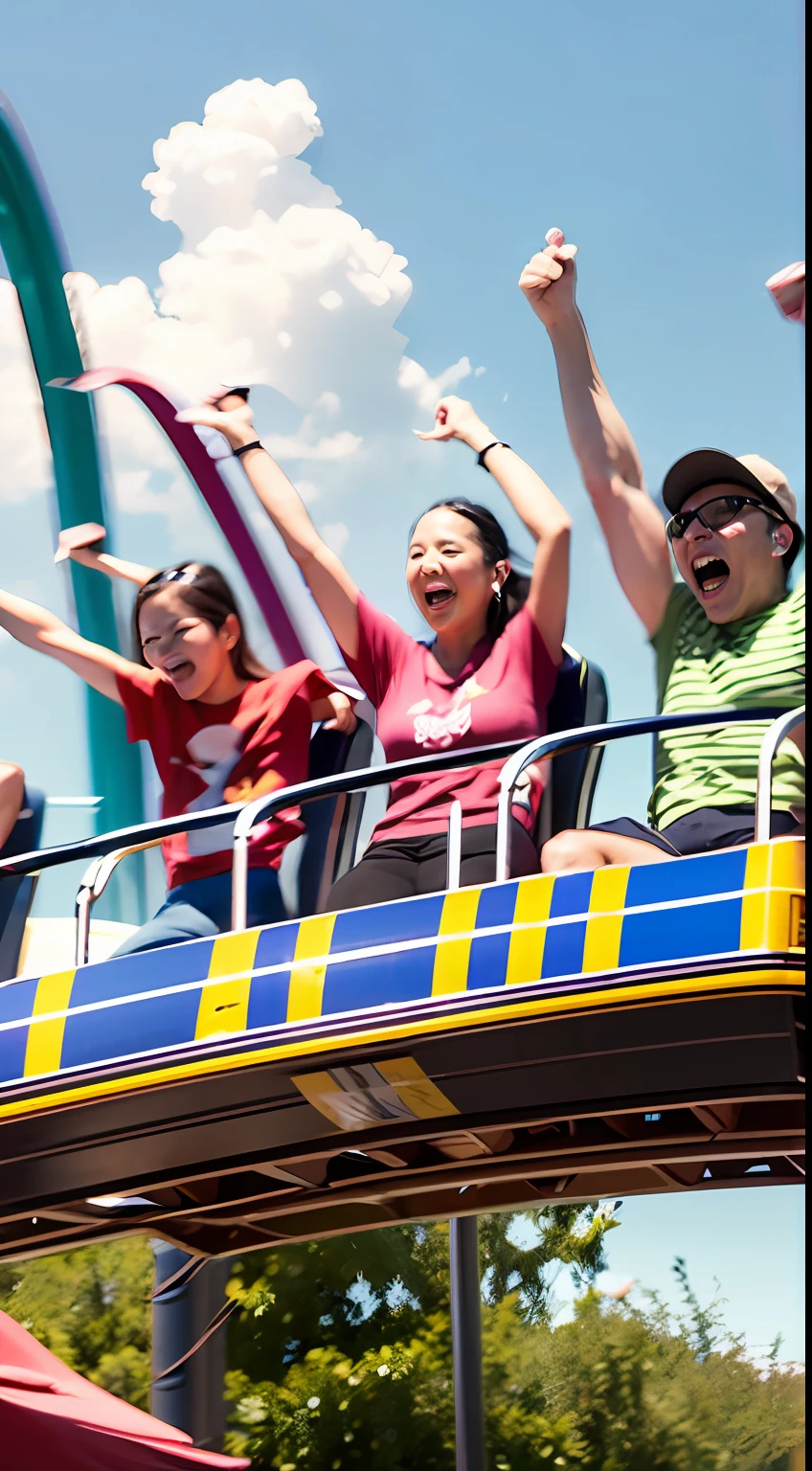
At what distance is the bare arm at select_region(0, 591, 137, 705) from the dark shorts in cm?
105

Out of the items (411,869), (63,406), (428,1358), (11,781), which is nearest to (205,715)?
(11,781)

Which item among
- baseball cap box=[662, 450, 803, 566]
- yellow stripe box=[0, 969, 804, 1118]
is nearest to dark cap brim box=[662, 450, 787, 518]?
baseball cap box=[662, 450, 803, 566]

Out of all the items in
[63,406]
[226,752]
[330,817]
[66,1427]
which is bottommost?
[66,1427]

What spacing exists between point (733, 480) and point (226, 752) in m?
0.94

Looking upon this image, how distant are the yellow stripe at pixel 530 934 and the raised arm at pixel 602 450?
53 centimetres

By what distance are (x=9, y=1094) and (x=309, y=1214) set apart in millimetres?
774

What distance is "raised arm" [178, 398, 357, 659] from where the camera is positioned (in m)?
2.42

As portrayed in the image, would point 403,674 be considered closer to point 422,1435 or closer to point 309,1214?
point 309,1214

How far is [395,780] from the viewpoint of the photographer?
2.15 metres

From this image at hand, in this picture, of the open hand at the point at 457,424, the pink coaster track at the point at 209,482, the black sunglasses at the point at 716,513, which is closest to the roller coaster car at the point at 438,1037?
the black sunglasses at the point at 716,513

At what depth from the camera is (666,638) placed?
218cm

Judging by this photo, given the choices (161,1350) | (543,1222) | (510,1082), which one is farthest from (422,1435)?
(510,1082)

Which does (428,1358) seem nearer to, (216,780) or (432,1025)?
(216,780)

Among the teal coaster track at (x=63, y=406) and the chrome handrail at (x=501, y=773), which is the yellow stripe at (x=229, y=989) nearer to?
the chrome handrail at (x=501, y=773)
